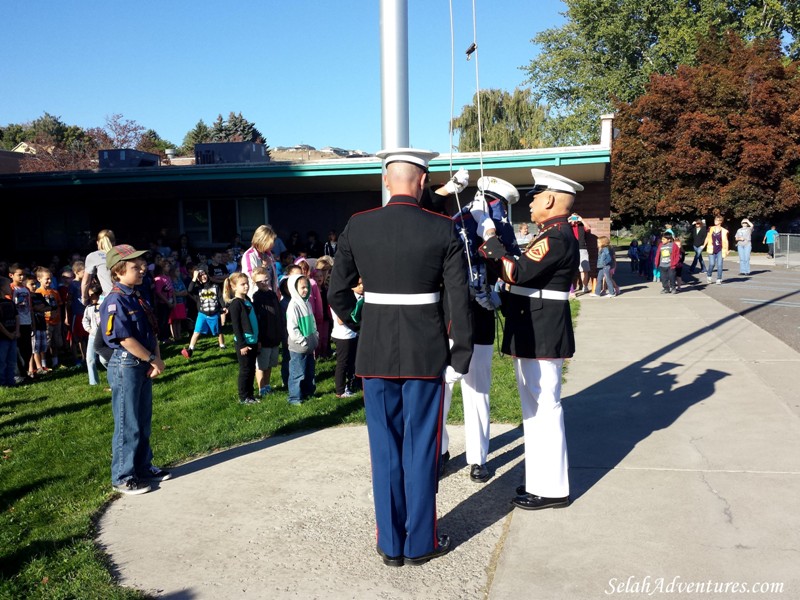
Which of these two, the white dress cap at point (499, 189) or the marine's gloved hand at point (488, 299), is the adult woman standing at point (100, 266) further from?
the marine's gloved hand at point (488, 299)

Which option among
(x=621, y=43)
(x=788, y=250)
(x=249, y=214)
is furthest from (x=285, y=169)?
(x=621, y=43)

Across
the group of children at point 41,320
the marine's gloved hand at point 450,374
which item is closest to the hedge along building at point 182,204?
the group of children at point 41,320

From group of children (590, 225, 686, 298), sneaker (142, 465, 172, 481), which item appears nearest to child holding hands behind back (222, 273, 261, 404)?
sneaker (142, 465, 172, 481)

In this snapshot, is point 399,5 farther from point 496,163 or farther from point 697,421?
point 496,163

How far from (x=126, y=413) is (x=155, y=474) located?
0.55m

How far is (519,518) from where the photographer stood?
4379mm

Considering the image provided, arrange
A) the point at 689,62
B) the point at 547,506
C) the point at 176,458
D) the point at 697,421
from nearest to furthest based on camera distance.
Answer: the point at 547,506 < the point at 176,458 < the point at 697,421 < the point at 689,62

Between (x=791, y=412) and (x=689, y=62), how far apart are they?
45.2 meters

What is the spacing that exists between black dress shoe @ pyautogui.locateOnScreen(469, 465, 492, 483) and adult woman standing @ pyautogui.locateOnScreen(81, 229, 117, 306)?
4.09 m

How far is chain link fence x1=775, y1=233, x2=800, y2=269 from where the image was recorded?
1101 inches

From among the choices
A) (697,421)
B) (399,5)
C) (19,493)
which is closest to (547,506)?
(697,421)

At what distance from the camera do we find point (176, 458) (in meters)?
5.86

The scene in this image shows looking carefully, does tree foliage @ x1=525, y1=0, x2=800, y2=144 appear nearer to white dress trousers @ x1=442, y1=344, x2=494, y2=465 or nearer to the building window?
the building window

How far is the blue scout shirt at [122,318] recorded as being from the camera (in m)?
4.95
